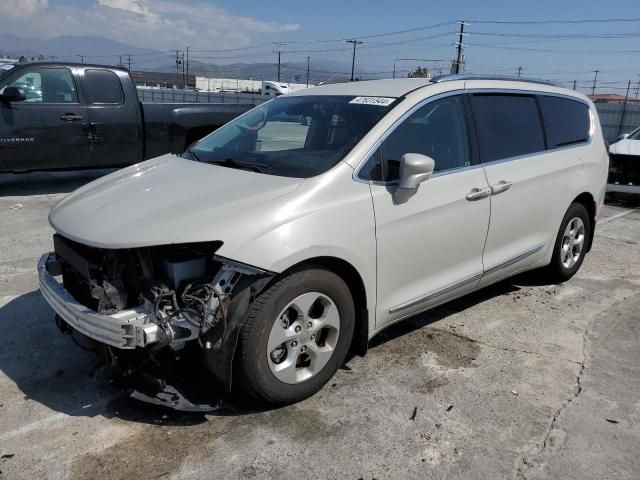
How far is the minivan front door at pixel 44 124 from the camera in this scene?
7512 millimetres

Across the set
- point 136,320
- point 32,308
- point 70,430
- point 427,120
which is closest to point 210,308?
point 136,320

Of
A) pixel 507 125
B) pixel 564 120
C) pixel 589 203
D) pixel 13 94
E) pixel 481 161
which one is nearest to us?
pixel 481 161

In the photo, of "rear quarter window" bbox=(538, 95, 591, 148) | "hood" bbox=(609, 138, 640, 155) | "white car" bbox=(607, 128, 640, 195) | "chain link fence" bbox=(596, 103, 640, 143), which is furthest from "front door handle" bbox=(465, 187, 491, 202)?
"chain link fence" bbox=(596, 103, 640, 143)

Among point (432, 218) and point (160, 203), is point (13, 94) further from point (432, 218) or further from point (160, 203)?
point (432, 218)

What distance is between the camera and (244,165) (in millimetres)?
3594

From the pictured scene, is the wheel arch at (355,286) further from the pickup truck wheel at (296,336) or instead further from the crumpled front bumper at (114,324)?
the crumpled front bumper at (114,324)

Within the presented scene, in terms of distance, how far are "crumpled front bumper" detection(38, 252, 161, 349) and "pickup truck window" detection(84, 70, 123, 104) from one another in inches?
236

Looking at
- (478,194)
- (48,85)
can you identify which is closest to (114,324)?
(478,194)

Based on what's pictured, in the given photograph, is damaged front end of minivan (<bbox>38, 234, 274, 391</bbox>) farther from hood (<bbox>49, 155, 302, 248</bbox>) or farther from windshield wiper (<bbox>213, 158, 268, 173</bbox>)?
windshield wiper (<bbox>213, 158, 268, 173</bbox>)

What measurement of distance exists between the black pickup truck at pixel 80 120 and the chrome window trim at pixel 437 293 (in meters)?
6.20

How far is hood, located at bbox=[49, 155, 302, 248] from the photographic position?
2.81m

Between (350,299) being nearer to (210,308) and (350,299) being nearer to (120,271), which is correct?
(210,308)

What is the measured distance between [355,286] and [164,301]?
3.67ft

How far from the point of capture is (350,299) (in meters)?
3.23
